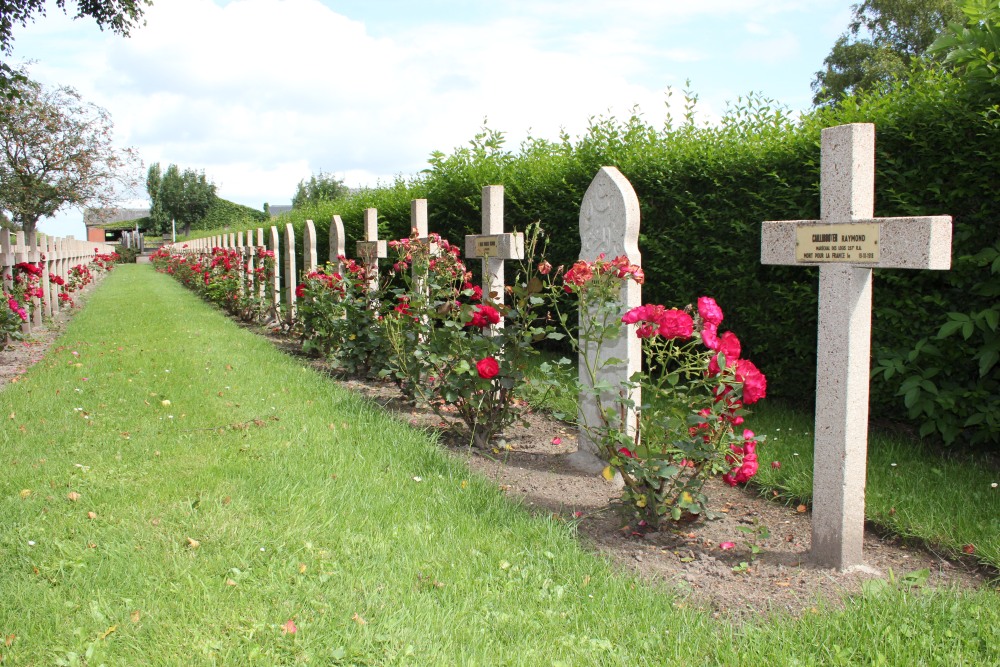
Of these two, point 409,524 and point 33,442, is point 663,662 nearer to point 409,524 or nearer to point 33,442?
point 409,524

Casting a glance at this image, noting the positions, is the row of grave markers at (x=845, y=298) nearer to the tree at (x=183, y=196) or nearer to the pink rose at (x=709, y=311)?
the pink rose at (x=709, y=311)

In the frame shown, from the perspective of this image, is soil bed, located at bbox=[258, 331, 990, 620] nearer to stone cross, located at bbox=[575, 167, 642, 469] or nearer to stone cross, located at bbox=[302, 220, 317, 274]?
stone cross, located at bbox=[575, 167, 642, 469]

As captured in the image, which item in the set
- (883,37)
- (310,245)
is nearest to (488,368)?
(310,245)

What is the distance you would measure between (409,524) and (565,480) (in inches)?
49.1

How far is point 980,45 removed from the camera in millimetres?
4566

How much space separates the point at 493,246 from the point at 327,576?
3.39 metres

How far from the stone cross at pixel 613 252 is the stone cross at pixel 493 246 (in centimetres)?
101

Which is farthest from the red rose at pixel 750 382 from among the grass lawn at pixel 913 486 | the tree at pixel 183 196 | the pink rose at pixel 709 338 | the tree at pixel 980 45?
the tree at pixel 183 196

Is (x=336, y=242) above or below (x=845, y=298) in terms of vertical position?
above

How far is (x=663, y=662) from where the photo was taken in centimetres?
260

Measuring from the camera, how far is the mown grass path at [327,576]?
8.73ft

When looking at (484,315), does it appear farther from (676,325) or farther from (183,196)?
(183,196)

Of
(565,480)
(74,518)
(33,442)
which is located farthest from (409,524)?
(33,442)

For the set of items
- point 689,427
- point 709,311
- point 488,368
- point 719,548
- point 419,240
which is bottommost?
point 719,548
